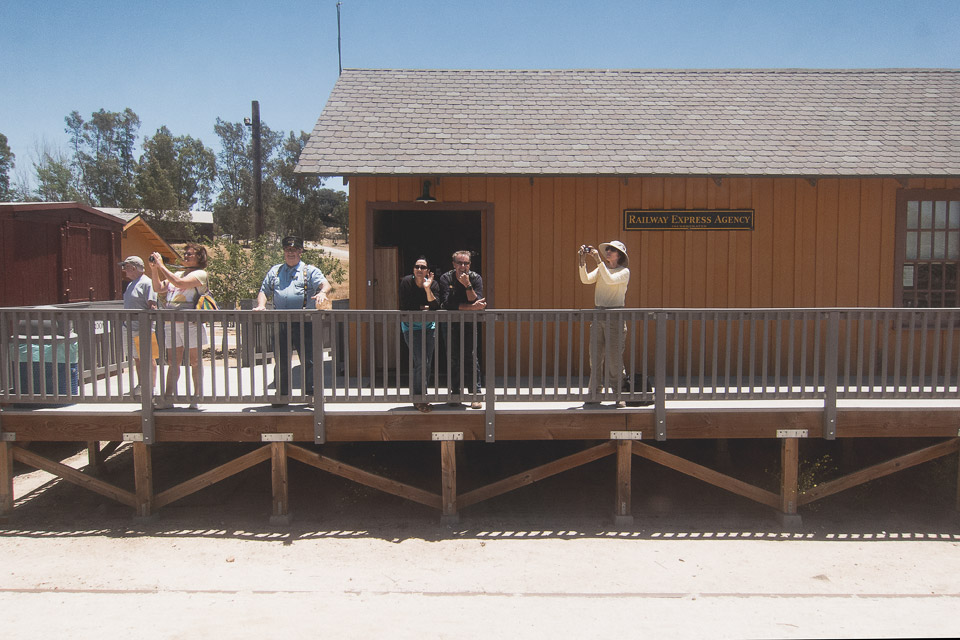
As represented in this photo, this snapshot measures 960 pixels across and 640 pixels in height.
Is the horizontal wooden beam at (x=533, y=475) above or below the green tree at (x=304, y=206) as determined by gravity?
below

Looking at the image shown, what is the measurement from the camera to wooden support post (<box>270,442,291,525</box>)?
699 centimetres

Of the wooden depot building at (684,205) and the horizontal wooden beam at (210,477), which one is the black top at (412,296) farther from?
the horizontal wooden beam at (210,477)

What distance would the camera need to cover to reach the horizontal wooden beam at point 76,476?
718 cm

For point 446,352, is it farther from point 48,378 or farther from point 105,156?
point 105,156

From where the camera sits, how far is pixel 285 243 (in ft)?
22.5

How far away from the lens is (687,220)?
8.59 m

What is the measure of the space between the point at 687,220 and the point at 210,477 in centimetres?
625

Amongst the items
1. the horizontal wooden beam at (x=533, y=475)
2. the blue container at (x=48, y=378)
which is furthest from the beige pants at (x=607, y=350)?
the blue container at (x=48, y=378)

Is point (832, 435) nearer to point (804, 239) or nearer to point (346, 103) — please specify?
point (804, 239)

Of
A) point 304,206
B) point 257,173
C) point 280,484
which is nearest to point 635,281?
point 280,484

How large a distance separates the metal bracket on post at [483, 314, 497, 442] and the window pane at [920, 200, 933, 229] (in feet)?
19.2

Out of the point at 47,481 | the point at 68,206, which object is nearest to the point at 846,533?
the point at 47,481

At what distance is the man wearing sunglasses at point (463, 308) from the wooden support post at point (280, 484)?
1.83 m

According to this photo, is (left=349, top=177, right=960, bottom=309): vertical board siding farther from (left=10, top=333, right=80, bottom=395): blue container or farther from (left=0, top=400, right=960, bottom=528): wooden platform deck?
Result: (left=10, top=333, right=80, bottom=395): blue container
